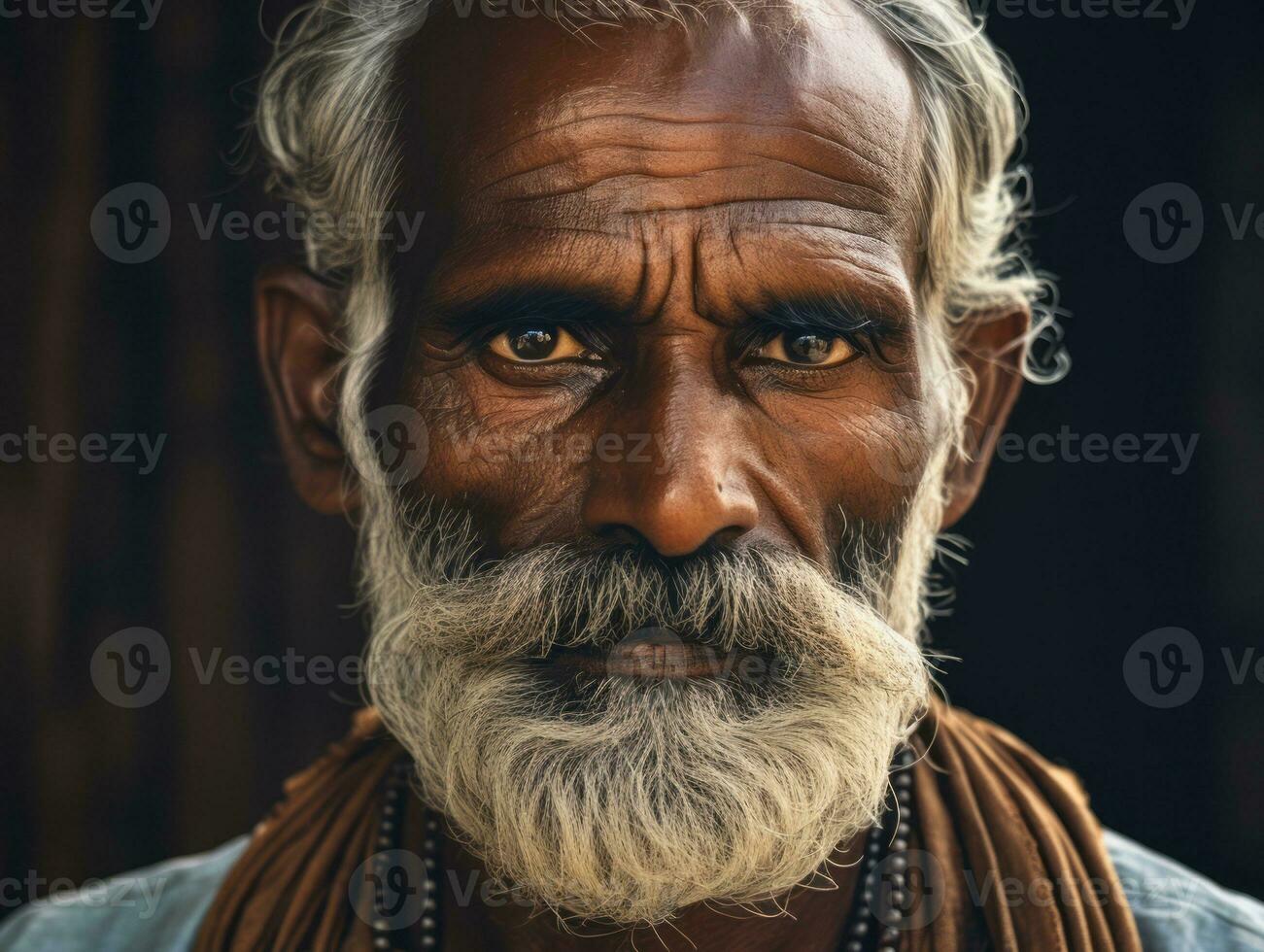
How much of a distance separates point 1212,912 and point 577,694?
3.32 feet

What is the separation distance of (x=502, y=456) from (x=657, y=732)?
A: 40 cm

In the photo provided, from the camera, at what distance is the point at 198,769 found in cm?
304

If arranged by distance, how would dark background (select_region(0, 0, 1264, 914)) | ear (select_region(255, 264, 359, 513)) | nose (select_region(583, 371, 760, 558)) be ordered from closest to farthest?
1. nose (select_region(583, 371, 760, 558))
2. ear (select_region(255, 264, 359, 513))
3. dark background (select_region(0, 0, 1264, 914))

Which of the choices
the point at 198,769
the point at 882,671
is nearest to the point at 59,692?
the point at 198,769

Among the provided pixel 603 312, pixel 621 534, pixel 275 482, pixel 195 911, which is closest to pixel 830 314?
pixel 603 312

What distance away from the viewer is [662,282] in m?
1.57

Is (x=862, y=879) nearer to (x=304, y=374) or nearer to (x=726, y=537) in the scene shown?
(x=726, y=537)

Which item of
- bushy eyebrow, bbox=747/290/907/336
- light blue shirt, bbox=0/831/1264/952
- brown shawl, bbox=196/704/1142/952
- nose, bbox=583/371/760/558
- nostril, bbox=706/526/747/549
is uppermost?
bushy eyebrow, bbox=747/290/907/336

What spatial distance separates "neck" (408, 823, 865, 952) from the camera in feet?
5.70

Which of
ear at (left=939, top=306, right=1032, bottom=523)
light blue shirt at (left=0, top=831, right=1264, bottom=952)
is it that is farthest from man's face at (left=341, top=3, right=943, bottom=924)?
light blue shirt at (left=0, top=831, right=1264, bottom=952)

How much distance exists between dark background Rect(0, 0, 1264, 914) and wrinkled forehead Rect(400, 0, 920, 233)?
139cm

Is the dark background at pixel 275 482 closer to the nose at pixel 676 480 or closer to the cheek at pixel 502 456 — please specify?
the cheek at pixel 502 456

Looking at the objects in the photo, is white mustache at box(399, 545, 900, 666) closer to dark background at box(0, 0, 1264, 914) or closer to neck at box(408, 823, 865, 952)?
neck at box(408, 823, 865, 952)

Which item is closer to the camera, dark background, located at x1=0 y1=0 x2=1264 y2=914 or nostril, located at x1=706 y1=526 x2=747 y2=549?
nostril, located at x1=706 y1=526 x2=747 y2=549
